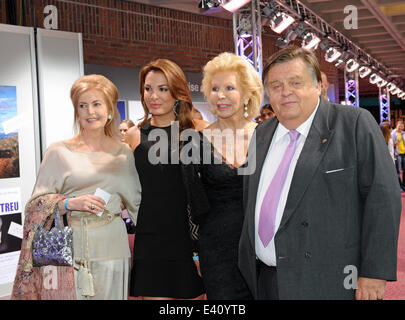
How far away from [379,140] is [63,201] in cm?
146

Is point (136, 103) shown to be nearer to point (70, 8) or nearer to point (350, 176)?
point (70, 8)

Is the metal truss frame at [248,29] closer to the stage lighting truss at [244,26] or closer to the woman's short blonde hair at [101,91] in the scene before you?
the stage lighting truss at [244,26]

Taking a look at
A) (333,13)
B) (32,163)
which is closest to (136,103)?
(32,163)

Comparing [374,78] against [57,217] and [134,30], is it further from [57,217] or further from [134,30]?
[57,217]

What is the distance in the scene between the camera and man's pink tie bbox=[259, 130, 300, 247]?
6.57 ft

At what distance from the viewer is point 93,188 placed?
251 centimetres

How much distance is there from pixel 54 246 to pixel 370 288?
1.44 metres

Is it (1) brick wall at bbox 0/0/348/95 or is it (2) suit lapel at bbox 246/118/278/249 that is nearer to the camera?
(2) suit lapel at bbox 246/118/278/249

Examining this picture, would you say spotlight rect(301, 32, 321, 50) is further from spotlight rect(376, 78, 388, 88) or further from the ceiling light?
spotlight rect(376, 78, 388, 88)

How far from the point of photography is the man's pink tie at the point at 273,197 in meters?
2.00

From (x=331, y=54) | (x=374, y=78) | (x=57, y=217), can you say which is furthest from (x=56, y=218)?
(x=374, y=78)

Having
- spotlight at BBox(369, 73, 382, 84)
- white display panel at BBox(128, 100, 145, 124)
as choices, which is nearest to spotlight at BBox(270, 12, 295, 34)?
white display panel at BBox(128, 100, 145, 124)

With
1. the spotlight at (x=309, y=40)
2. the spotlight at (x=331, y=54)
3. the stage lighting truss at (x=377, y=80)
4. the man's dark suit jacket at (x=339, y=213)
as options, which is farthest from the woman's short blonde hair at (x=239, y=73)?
the stage lighting truss at (x=377, y=80)

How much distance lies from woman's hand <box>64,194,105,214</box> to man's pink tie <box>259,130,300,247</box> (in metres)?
0.80
